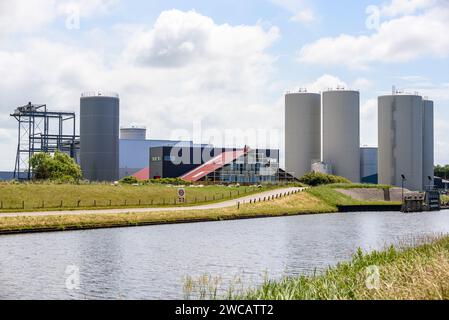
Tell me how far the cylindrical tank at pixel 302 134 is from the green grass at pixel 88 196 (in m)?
65.0

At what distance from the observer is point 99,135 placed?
536 feet

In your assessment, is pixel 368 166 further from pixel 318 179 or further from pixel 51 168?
pixel 51 168

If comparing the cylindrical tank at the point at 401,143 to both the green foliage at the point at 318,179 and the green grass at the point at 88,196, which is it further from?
the green grass at the point at 88,196

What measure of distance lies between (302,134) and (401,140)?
2427 centimetres

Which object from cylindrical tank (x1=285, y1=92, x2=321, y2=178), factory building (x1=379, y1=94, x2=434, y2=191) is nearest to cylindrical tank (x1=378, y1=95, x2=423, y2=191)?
factory building (x1=379, y1=94, x2=434, y2=191)

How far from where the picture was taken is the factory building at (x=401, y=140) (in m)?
173

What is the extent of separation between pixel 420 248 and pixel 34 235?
3244cm

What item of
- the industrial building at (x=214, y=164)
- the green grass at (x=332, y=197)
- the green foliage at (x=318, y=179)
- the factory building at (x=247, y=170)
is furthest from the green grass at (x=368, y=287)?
the green foliage at (x=318, y=179)

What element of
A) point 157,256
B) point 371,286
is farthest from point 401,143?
point 371,286

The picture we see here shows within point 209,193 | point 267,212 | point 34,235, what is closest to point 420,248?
point 34,235

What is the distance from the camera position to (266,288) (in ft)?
77.3
